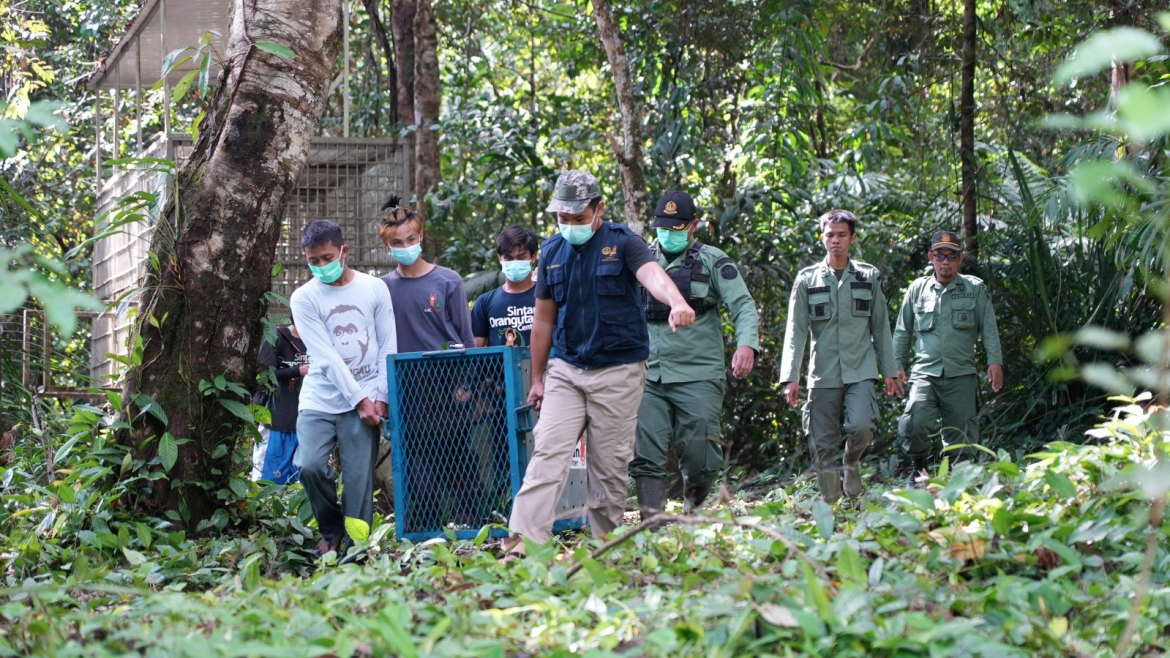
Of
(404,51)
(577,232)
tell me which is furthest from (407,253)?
(404,51)

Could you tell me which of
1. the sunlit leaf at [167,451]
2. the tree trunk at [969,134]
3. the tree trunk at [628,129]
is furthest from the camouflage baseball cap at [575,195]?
the tree trunk at [969,134]

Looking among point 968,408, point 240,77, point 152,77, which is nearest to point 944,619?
point 240,77

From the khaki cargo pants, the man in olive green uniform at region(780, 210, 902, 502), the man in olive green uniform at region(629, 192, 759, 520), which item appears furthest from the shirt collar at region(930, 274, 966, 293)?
the khaki cargo pants

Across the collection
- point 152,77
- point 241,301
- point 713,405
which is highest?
point 152,77

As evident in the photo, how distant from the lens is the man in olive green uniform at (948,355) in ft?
26.0

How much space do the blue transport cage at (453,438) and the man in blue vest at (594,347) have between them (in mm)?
311

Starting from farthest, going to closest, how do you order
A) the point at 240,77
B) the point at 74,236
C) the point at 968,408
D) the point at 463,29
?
the point at 74,236 < the point at 463,29 < the point at 968,408 < the point at 240,77

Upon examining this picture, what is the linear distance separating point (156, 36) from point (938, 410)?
774 centimetres

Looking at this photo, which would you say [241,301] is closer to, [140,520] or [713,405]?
[140,520]

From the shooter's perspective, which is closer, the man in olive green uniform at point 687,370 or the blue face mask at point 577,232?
the blue face mask at point 577,232

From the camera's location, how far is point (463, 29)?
15195mm

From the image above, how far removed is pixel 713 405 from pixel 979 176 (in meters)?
4.56

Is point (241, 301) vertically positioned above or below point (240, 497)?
above

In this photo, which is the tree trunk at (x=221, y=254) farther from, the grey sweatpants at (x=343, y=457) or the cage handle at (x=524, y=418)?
the cage handle at (x=524, y=418)
